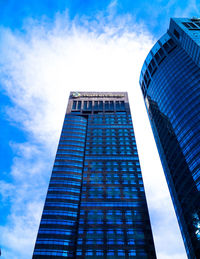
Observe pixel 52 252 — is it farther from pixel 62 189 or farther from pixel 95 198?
pixel 95 198

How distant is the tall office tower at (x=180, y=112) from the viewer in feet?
234

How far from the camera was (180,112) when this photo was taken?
289 ft

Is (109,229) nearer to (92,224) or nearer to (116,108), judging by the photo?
(92,224)

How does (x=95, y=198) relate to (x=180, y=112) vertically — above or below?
below

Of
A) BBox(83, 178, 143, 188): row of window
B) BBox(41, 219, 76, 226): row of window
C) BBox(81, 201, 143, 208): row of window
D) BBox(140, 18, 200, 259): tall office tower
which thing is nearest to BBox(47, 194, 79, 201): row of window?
BBox(81, 201, 143, 208): row of window

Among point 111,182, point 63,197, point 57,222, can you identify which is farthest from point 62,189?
point 111,182

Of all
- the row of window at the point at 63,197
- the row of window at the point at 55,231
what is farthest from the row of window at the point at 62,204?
the row of window at the point at 55,231

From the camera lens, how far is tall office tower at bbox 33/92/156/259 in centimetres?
6334

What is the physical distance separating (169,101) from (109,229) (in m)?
67.1

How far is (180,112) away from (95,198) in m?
54.6

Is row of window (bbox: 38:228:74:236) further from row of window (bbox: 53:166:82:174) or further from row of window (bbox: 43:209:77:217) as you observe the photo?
row of window (bbox: 53:166:82:174)

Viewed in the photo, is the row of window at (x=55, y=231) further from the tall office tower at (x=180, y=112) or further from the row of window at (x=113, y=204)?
the tall office tower at (x=180, y=112)

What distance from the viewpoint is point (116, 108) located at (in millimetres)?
130125

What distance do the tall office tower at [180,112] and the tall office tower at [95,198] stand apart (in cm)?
1601
